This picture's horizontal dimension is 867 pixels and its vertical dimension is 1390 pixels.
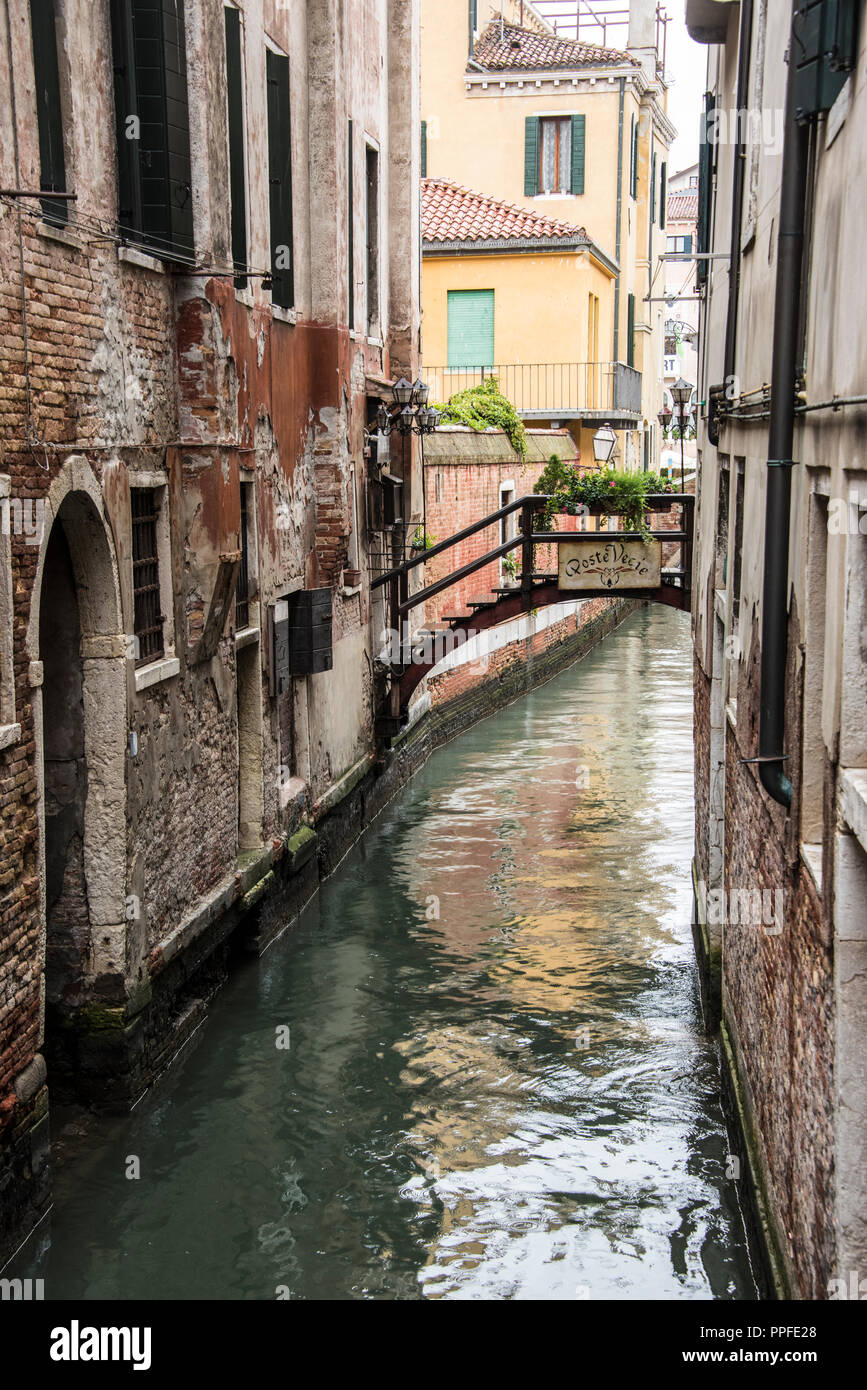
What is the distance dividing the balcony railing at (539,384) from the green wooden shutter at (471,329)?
0.59 feet

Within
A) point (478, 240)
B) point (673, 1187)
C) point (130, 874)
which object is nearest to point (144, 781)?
point (130, 874)

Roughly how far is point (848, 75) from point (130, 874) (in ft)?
15.6

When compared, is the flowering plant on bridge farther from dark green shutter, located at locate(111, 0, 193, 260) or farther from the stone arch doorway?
the stone arch doorway

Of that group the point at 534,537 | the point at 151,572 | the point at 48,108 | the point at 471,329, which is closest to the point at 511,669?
the point at 471,329

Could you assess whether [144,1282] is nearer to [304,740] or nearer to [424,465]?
[304,740]

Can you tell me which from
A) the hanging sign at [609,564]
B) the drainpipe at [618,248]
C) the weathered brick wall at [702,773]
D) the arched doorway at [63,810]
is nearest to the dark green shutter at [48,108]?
the arched doorway at [63,810]

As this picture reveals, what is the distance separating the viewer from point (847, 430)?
379 cm

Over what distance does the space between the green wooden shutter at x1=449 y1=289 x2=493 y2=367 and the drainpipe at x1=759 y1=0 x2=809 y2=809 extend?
20684 mm

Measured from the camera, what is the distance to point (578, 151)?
91.4 feet

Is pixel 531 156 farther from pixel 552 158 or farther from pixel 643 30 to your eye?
pixel 643 30

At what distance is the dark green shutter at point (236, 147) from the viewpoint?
361 inches

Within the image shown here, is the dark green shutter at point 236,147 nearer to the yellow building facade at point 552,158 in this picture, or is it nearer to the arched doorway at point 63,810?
the arched doorway at point 63,810

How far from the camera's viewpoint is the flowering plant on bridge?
492 inches

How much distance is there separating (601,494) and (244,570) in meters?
4.05
